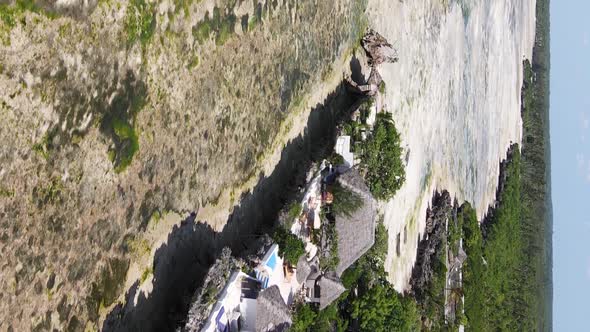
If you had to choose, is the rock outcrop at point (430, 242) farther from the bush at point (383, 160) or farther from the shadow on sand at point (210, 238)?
the shadow on sand at point (210, 238)

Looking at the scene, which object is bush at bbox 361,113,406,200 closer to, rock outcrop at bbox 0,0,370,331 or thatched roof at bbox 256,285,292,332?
rock outcrop at bbox 0,0,370,331

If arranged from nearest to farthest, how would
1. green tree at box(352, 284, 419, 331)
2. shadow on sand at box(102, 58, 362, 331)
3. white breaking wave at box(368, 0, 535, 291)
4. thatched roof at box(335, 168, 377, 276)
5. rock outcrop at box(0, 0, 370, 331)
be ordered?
→ rock outcrop at box(0, 0, 370, 331) → shadow on sand at box(102, 58, 362, 331) → thatched roof at box(335, 168, 377, 276) → green tree at box(352, 284, 419, 331) → white breaking wave at box(368, 0, 535, 291)

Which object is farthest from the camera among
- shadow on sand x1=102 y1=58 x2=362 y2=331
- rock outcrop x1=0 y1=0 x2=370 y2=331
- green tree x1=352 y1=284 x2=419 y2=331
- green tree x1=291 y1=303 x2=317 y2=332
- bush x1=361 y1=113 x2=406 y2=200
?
bush x1=361 y1=113 x2=406 y2=200

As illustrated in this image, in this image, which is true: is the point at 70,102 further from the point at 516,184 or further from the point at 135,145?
the point at 516,184

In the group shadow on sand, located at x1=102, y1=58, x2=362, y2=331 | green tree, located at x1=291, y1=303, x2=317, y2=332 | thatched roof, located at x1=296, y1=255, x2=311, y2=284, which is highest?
shadow on sand, located at x1=102, y1=58, x2=362, y2=331

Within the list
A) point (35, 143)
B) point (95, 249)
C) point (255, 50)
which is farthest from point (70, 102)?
point (255, 50)

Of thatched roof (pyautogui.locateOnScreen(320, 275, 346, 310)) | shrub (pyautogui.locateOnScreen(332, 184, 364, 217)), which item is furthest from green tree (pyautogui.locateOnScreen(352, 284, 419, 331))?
shrub (pyautogui.locateOnScreen(332, 184, 364, 217))

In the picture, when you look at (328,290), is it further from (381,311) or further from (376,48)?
(376,48)
